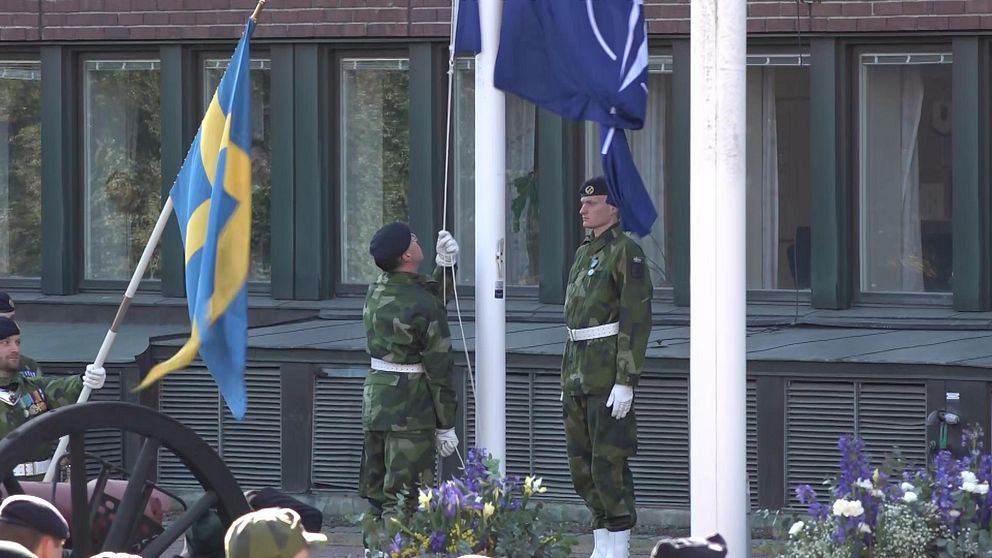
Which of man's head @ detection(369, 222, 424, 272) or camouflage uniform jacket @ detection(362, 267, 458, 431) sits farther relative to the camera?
man's head @ detection(369, 222, 424, 272)

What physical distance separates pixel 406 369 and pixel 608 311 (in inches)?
42.1

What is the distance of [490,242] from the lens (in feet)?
26.9

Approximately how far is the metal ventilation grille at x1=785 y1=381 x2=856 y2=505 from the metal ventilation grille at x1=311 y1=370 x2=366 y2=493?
2.72 meters

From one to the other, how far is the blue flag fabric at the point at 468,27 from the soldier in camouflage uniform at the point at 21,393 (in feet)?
7.74

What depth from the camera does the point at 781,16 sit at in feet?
38.5

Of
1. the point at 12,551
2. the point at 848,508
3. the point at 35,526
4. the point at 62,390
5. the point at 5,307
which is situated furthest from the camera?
the point at 5,307

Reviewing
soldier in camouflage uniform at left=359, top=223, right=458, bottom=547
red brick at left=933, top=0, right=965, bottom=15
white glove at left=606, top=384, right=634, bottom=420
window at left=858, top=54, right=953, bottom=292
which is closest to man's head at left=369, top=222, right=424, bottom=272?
soldier in camouflage uniform at left=359, top=223, right=458, bottom=547

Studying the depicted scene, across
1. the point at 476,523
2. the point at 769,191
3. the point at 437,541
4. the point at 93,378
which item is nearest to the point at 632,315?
the point at 476,523

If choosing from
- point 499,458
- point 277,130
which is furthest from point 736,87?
point 277,130

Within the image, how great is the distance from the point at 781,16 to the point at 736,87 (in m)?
5.07

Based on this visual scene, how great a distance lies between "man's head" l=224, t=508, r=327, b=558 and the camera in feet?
15.1

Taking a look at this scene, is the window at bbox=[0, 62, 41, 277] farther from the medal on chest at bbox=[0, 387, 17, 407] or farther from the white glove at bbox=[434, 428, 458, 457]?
the white glove at bbox=[434, 428, 458, 457]

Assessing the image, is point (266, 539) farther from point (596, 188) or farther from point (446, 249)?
point (596, 188)

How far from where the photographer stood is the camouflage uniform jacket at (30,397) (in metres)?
8.52
